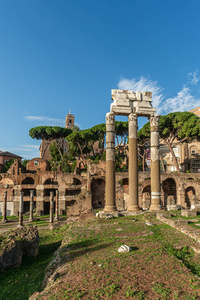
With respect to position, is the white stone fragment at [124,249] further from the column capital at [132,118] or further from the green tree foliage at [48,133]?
the green tree foliage at [48,133]

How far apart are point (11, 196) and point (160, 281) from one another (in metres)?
26.7

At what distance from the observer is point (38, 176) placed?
28297mm

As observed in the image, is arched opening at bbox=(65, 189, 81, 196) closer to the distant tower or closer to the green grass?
the green grass

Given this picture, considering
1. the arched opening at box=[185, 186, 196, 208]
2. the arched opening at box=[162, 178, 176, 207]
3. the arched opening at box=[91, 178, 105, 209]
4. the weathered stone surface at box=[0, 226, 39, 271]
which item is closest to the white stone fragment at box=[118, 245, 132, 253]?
the weathered stone surface at box=[0, 226, 39, 271]

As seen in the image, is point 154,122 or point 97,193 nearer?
point 154,122

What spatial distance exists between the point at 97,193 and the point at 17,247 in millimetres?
18739

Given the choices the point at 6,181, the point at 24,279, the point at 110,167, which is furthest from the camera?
the point at 6,181

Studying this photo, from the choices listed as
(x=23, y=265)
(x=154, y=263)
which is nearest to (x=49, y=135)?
(x=23, y=265)

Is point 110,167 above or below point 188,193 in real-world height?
above

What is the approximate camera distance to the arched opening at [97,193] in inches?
1015

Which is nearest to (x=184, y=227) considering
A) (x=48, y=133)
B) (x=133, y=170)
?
(x=133, y=170)

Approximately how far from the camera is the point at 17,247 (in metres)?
7.44

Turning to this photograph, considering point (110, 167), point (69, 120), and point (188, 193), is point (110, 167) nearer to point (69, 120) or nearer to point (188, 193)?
A: point (188, 193)

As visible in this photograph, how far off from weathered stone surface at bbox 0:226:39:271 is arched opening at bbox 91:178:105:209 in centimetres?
1674
